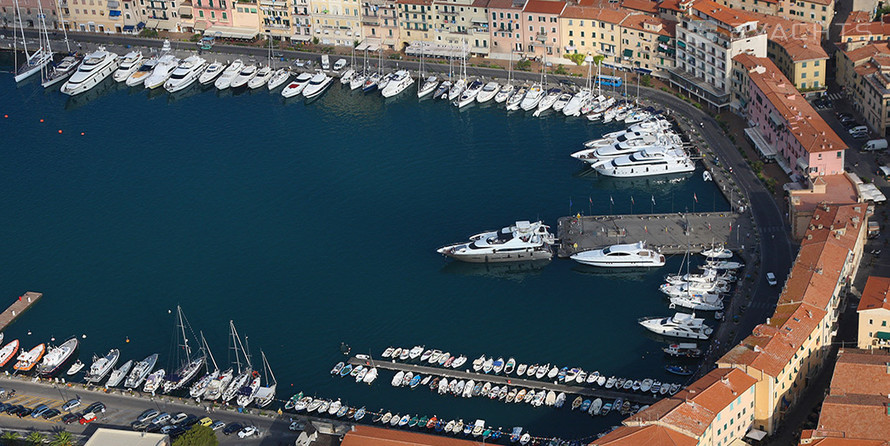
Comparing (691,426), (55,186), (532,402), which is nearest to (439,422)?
(532,402)

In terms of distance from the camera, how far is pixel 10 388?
130875mm

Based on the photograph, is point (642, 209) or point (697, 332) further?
point (642, 209)

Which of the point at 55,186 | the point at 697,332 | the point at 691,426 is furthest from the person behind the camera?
the point at 55,186

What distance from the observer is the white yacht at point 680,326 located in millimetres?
130625

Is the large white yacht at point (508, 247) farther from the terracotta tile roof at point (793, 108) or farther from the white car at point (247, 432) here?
the white car at point (247, 432)

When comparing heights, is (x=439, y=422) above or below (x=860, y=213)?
below

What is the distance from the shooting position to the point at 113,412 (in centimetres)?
12575

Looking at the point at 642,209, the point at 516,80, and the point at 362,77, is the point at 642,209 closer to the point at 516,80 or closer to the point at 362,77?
the point at 516,80

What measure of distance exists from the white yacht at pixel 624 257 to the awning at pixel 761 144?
24931mm

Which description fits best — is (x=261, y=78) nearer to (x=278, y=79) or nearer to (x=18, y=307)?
(x=278, y=79)

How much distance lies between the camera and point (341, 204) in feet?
526

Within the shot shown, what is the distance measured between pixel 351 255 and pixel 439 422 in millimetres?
33090

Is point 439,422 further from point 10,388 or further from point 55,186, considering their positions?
point 55,186

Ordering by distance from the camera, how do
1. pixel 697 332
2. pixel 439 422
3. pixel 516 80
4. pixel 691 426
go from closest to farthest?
pixel 691 426 < pixel 439 422 < pixel 697 332 < pixel 516 80
